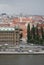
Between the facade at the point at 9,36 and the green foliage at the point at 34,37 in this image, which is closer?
the green foliage at the point at 34,37

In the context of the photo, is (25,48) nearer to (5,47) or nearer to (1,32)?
(5,47)

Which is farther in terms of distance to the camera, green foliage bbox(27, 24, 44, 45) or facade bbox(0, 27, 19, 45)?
facade bbox(0, 27, 19, 45)

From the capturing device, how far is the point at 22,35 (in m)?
26.0

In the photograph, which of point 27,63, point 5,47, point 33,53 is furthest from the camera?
point 5,47

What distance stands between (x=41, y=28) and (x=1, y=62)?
36.9 feet

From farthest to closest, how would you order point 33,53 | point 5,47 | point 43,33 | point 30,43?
point 43,33, point 30,43, point 5,47, point 33,53

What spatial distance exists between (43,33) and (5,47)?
165 inches

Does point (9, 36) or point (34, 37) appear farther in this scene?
point (34, 37)

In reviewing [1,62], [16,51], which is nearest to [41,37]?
[16,51]

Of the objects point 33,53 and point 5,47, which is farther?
point 5,47

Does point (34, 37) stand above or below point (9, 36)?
below

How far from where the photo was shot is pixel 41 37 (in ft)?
77.8

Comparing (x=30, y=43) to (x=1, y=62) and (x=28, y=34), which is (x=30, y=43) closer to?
(x=28, y=34)

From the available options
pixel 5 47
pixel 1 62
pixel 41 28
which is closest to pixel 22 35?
pixel 41 28
